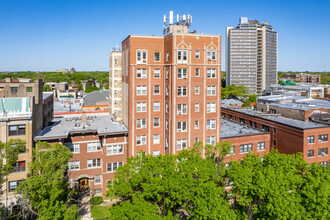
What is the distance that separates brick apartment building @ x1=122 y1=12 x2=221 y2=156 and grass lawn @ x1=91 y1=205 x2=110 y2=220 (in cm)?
1050

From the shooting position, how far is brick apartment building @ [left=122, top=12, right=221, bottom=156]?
43750 mm

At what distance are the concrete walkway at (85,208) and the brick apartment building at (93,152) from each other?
1.96 meters

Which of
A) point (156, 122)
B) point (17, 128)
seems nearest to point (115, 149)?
point (156, 122)

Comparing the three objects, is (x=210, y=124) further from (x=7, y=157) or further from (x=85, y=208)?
(x=7, y=157)

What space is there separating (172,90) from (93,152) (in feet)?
59.2

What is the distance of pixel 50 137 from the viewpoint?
4081 cm

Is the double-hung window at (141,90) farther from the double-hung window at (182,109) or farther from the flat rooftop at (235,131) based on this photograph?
the flat rooftop at (235,131)

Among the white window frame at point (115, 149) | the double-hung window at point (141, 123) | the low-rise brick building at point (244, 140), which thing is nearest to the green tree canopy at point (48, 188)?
the white window frame at point (115, 149)

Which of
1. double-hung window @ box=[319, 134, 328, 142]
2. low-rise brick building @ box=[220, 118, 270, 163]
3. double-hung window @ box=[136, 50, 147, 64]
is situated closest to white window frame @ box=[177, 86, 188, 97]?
double-hung window @ box=[136, 50, 147, 64]

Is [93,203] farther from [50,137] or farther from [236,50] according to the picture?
[236,50]

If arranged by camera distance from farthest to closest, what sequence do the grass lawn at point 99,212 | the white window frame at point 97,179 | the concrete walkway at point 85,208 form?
the white window frame at point 97,179 < the concrete walkway at point 85,208 < the grass lawn at point 99,212

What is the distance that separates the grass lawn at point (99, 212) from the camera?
134 ft

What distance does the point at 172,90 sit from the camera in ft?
142

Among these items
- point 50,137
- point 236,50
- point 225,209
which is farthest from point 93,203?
point 236,50
